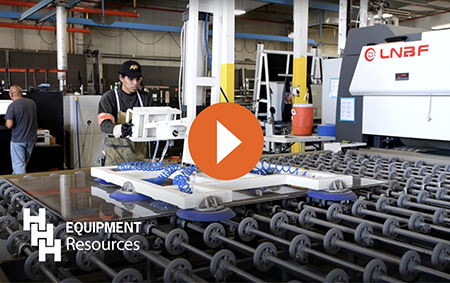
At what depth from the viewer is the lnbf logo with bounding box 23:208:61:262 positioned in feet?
4.32

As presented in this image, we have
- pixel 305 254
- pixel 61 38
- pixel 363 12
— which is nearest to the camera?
pixel 305 254

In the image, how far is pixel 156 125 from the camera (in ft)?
9.13

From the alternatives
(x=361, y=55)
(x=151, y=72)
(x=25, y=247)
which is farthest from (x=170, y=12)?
(x=25, y=247)

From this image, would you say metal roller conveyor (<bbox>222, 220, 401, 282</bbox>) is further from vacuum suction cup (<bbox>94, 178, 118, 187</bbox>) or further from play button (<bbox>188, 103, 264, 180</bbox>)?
vacuum suction cup (<bbox>94, 178, 118, 187</bbox>)

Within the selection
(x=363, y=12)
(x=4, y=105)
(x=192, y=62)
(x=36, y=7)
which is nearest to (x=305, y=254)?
(x=192, y=62)

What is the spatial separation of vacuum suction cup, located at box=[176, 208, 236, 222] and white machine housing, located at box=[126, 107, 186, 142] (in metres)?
1.06

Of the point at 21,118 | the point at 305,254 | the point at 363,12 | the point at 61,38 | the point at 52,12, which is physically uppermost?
the point at 52,12

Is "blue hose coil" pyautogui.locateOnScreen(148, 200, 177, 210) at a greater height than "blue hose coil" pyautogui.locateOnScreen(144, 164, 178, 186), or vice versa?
"blue hose coil" pyautogui.locateOnScreen(144, 164, 178, 186)

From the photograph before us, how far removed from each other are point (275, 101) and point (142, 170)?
6657 mm

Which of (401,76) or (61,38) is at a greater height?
(61,38)

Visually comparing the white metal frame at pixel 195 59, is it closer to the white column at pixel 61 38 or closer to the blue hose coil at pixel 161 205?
the blue hose coil at pixel 161 205

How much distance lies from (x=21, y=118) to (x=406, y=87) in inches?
237

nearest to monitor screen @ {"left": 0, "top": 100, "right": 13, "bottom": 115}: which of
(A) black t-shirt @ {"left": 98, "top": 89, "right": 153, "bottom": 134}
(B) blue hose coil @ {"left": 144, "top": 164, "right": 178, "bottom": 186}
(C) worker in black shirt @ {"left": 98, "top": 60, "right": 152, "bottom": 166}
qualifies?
(C) worker in black shirt @ {"left": 98, "top": 60, "right": 152, "bottom": 166}

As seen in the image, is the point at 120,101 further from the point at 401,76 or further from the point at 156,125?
the point at 401,76
